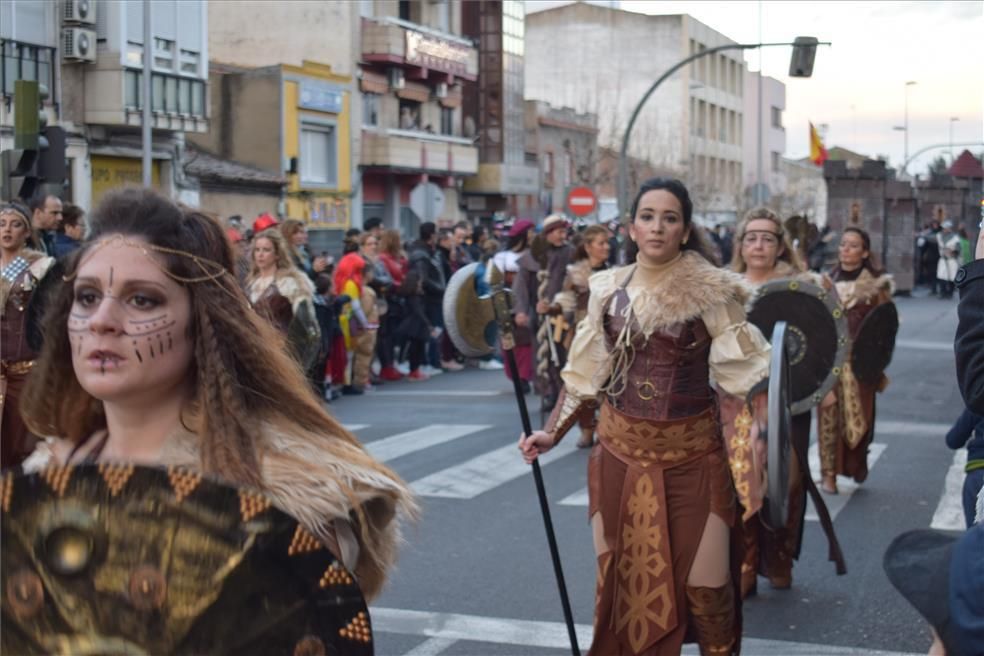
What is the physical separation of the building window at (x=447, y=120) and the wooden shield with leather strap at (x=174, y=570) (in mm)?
44313

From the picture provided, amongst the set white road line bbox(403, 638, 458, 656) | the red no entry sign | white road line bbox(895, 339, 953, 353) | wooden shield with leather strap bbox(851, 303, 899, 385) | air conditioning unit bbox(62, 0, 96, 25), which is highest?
air conditioning unit bbox(62, 0, 96, 25)

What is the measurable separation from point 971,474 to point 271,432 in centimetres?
318

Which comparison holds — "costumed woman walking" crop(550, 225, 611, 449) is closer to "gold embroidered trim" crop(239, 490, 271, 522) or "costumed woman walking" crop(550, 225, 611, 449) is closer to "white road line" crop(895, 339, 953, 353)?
"white road line" crop(895, 339, 953, 353)

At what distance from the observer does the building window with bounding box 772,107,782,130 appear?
97.1 metres

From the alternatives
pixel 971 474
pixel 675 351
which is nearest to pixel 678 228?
pixel 675 351

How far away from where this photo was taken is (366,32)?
40406 mm

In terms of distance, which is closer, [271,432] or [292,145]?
[271,432]

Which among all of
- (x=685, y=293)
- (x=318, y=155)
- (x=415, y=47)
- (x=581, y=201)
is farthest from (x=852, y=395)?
(x=415, y=47)

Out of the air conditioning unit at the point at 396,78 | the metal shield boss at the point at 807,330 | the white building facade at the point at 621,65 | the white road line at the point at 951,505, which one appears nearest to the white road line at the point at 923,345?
the white road line at the point at 951,505

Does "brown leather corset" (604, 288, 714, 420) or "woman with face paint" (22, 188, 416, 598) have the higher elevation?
"woman with face paint" (22, 188, 416, 598)

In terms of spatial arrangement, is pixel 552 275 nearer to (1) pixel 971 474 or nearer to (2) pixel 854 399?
(2) pixel 854 399

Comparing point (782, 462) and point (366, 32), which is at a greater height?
point (366, 32)

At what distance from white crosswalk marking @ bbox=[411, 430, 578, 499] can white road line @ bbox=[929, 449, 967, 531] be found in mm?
2656

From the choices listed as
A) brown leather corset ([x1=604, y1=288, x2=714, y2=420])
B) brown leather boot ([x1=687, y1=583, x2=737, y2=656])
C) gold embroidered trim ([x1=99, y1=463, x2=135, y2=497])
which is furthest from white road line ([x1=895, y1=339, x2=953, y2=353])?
gold embroidered trim ([x1=99, y1=463, x2=135, y2=497])
